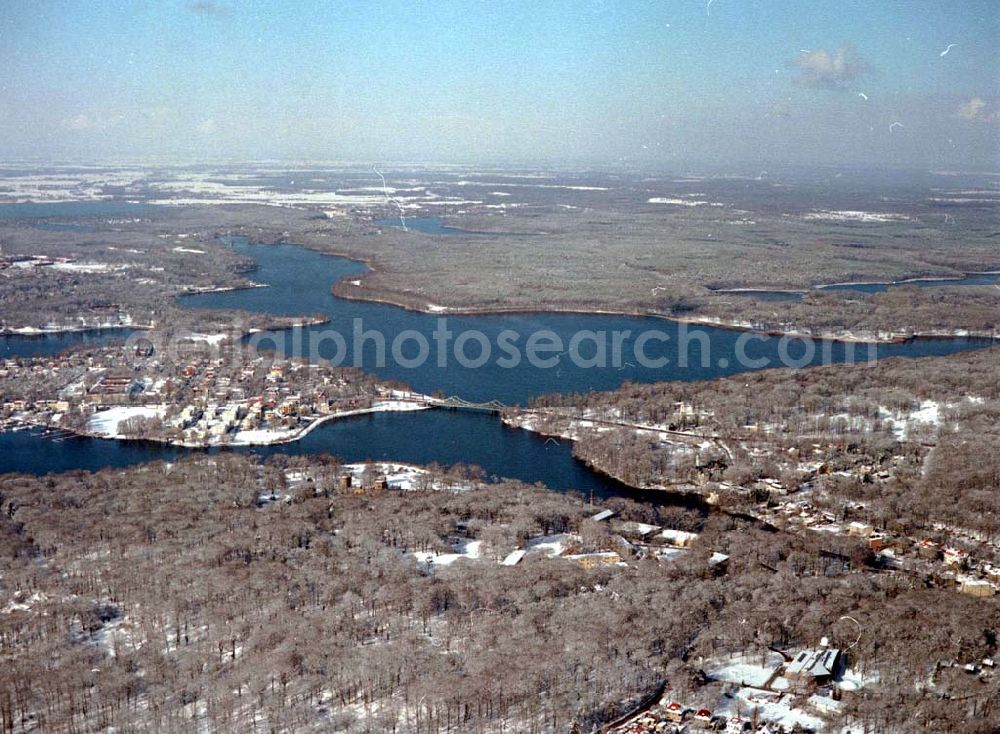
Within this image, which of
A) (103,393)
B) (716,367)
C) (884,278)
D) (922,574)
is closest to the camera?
(922,574)

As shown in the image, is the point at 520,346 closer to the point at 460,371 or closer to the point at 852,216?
the point at 460,371

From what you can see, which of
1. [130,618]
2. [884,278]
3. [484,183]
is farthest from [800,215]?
[130,618]

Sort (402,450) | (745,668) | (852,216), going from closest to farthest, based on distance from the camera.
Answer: (745,668), (402,450), (852,216)

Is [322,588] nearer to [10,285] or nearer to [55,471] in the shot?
[55,471]

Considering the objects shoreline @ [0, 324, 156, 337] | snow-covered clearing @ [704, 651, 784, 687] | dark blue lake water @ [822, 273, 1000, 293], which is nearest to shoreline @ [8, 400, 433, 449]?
shoreline @ [0, 324, 156, 337]

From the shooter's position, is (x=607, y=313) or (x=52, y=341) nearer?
(x=52, y=341)

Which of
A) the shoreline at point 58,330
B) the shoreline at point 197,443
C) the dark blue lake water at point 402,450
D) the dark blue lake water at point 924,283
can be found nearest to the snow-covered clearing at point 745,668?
the dark blue lake water at point 402,450

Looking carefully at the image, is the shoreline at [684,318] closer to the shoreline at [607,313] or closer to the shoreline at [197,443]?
the shoreline at [607,313]

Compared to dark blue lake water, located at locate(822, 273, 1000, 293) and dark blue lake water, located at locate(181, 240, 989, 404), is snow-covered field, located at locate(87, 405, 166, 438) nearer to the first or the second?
dark blue lake water, located at locate(181, 240, 989, 404)

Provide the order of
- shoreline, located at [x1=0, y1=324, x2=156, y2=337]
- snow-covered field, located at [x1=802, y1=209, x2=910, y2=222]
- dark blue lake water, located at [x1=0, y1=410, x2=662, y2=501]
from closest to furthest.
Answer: dark blue lake water, located at [x1=0, y1=410, x2=662, y2=501] < shoreline, located at [x1=0, y1=324, x2=156, y2=337] < snow-covered field, located at [x1=802, y1=209, x2=910, y2=222]

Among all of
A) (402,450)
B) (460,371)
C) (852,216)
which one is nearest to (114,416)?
(402,450)

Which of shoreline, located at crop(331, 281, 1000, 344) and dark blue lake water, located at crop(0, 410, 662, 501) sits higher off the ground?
shoreline, located at crop(331, 281, 1000, 344)
